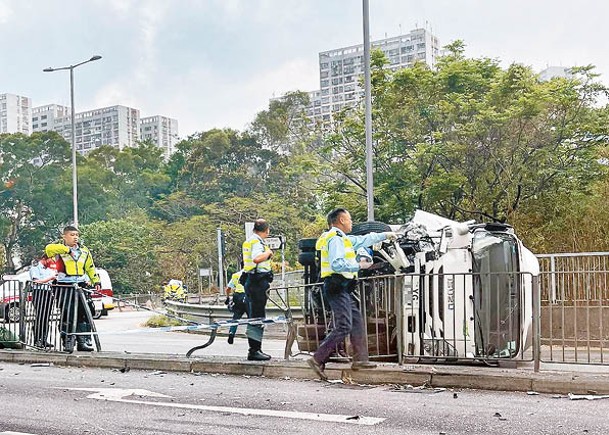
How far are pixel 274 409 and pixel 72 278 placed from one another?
208 inches

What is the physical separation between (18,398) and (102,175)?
64.5 metres

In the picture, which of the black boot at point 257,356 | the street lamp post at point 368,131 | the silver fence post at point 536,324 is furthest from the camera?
the street lamp post at point 368,131

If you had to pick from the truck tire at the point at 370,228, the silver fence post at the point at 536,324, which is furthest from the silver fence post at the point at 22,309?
the silver fence post at the point at 536,324

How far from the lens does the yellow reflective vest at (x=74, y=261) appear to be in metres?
11.7

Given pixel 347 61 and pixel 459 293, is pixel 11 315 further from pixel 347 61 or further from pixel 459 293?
pixel 347 61

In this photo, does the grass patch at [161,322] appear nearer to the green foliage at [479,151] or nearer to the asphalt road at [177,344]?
the asphalt road at [177,344]

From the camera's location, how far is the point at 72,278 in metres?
11.9

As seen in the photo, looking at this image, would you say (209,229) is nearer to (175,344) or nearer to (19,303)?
(175,344)

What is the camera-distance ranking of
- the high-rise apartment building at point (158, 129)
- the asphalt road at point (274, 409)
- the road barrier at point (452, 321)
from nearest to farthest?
1. the asphalt road at point (274, 409)
2. the road barrier at point (452, 321)
3. the high-rise apartment building at point (158, 129)

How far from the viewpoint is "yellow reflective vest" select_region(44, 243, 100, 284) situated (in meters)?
11.7

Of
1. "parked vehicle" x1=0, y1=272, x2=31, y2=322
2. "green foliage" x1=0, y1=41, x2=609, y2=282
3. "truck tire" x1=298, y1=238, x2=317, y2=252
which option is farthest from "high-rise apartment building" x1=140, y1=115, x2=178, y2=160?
"truck tire" x1=298, y1=238, x2=317, y2=252

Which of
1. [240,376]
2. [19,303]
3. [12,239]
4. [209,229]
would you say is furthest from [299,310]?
[12,239]

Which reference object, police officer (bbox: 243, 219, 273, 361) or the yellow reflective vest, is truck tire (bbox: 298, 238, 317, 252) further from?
the yellow reflective vest

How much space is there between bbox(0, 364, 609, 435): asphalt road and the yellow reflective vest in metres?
2.45
